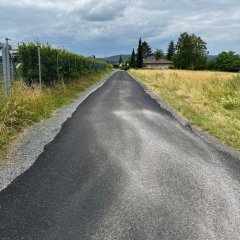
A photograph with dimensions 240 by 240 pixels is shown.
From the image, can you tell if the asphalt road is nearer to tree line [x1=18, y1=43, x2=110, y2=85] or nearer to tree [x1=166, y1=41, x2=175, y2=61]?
tree line [x1=18, y1=43, x2=110, y2=85]

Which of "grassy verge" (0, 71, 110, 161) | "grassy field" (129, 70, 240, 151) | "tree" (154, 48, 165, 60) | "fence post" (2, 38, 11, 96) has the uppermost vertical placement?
"fence post" (2, 38, 11, 96)

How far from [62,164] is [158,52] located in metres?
176

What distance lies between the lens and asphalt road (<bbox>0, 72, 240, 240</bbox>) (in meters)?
4.14

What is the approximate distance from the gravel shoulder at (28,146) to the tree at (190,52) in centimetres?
10935

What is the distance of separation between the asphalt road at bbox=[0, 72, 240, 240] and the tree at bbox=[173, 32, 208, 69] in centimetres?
11179

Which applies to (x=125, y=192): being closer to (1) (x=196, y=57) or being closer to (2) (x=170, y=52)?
(1) (x=196, y=57)

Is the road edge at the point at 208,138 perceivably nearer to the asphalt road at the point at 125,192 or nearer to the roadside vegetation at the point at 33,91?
the asphalt road at the point at 125,192

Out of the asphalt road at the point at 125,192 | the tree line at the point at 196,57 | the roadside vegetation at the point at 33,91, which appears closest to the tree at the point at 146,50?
the tree line at the point at 196,57

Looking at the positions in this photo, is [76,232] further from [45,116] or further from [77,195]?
[45,116]

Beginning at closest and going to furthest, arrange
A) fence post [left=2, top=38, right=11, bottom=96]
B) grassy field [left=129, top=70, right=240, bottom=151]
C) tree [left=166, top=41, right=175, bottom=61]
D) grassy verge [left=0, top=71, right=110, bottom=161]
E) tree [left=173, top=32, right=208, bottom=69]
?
grassy verge [left=0, top=71, right=110, bottom=161] → grassy field [left=129, top=70, right=240, bottom=151] → fence post [left=2, top=38, right=11, bottom=96] → tree [left=173, top=32, right=208, bottom=69] → tree [left=166, top=41, right=175, bottom=61]

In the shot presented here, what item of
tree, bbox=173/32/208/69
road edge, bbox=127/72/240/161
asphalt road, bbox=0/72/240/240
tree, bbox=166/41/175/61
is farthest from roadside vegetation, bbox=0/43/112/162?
tree, bbox=166/41/175/61

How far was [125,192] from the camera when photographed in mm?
5215

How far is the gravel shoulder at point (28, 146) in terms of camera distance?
6133 millimetres

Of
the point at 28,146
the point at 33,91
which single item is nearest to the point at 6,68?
the point at 33,91
